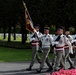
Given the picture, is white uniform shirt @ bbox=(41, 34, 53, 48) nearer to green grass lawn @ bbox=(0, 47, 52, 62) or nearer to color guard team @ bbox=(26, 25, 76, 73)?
color guard team @ bbox=(26, 25, 76, 73)

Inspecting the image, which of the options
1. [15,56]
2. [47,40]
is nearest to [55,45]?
[47,40]

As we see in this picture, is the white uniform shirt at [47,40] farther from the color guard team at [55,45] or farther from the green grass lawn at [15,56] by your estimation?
the green grass lawn at [15,56]

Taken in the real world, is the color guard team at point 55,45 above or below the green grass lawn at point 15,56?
above

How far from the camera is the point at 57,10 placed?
31406 millimetres

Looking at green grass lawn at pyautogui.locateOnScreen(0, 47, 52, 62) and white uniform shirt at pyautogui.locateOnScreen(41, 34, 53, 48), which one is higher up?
white uniform shirt at pyautogui.locateOnScreen(41, 34, 53, 48)

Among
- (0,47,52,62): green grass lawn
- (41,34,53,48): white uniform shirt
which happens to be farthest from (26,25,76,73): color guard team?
(0,47,52,62): green grass lawn

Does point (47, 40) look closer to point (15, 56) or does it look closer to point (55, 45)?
point (55, 45)

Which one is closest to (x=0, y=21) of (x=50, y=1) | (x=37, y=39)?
(x=50, y=1)

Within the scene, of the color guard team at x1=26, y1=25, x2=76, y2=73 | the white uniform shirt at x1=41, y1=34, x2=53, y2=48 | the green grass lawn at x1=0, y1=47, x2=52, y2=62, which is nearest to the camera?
the color guard team at x1=26, y1=25, x2=76, y2=73

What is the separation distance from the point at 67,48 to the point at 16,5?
26.2 meters

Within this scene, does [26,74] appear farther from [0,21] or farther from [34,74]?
[0,21]

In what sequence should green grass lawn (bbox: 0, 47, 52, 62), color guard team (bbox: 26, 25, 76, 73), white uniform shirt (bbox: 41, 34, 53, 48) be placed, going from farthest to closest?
green grass lawn (bbox: 0, 47, 52, 62), white uniform shirt (bbox: 41, 34, 53, 48), color guard team (bbox: 26, 25, 76, 73)

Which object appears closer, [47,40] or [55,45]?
[55,45]

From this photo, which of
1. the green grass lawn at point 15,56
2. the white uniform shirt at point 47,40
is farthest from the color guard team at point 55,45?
the green grass lawn at point 15,56
